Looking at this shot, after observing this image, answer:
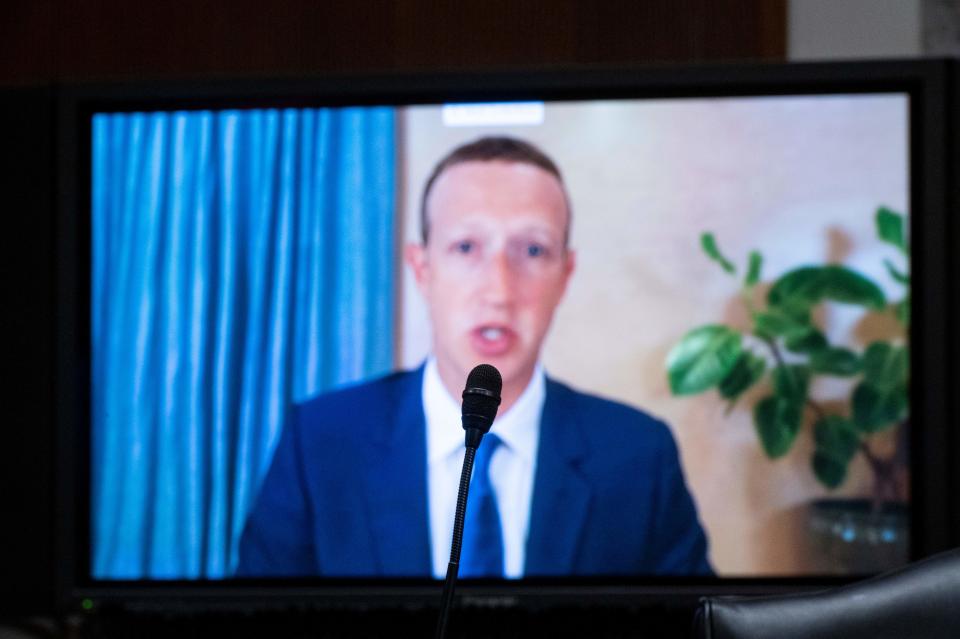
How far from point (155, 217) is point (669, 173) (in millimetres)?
1408

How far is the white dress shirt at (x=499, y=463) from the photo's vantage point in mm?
3117

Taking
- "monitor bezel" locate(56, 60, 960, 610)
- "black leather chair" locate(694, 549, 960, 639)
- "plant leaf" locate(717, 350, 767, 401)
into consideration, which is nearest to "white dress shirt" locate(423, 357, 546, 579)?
"monitor bezel" locate(56, 60, 960, 610)

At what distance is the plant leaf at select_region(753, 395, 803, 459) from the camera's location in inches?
122

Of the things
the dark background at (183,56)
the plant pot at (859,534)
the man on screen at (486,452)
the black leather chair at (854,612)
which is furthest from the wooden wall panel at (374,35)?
the black leather chair at (854,612)

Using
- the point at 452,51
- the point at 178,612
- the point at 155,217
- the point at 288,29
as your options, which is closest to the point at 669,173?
the point at 452,51

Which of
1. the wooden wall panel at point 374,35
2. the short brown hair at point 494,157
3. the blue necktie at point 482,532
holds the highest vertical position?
the wooden wall panel at point 374,35

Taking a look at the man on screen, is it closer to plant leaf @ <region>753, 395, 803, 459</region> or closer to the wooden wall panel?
plant leaf @ <region>753, 395, 803, 459</region>

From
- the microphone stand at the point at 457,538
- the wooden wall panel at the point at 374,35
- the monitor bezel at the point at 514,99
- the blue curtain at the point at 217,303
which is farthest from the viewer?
the wooden wall panel at the point at 374,35

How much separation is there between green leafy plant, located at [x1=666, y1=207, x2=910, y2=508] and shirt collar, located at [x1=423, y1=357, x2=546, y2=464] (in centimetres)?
37

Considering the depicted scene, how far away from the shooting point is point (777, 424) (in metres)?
3.11

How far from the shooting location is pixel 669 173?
124 inches

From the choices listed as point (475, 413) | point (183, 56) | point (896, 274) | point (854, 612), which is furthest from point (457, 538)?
point (183, 56)

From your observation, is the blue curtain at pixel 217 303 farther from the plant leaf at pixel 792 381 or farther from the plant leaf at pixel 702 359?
the plant leaf at pixel 792 381

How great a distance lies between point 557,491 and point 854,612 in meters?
1.86
